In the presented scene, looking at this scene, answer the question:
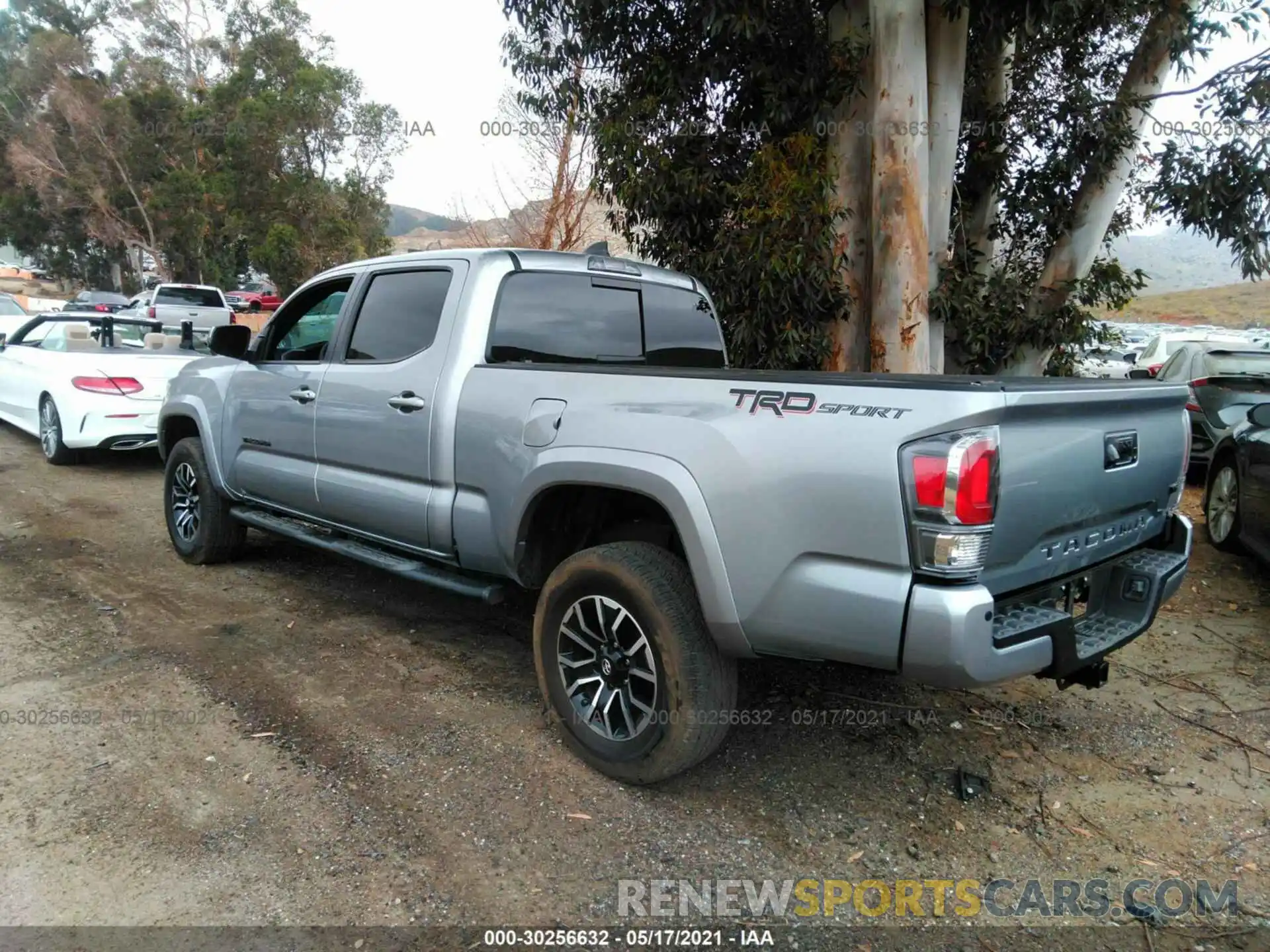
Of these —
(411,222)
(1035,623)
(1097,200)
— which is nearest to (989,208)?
(1097,200)

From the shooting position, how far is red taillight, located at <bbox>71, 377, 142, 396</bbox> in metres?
8.50

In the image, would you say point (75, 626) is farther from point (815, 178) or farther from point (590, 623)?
point (815, 178)

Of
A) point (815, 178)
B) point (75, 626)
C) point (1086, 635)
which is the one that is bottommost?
point (75, 626)

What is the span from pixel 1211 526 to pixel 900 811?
16.3ft

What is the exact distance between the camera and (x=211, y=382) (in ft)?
18.7

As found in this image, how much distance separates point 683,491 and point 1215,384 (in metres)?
7.79

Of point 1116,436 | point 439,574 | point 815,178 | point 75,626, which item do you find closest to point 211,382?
point 75,626

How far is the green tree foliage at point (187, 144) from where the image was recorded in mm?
31531

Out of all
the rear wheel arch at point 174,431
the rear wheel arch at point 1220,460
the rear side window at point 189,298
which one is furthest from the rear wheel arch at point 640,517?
the rear side window at point 189,298

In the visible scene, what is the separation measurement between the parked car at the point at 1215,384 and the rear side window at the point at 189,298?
2066cm

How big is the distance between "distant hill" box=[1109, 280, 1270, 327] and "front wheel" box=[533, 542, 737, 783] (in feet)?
193

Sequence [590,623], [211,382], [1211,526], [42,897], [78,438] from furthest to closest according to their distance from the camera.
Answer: [78,438], [1211,526], [211,382], [590,623], [42,897]

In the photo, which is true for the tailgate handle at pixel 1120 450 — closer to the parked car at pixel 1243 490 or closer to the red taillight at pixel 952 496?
the red taillight at pixel 952 496

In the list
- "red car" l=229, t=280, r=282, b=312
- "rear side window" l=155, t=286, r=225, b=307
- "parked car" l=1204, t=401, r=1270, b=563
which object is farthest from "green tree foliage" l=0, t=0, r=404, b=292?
"parked car" l=1204, t=401, r=1270, b=563
